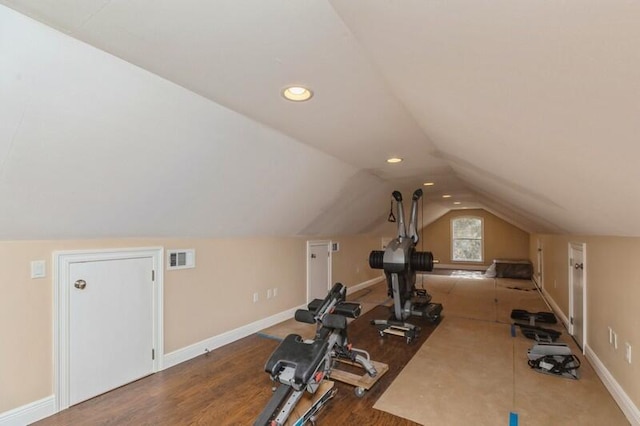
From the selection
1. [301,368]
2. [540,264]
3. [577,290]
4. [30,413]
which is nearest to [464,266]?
[540,264]

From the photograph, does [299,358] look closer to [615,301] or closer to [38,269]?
[38,269]

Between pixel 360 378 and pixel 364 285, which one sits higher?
pixel 360 378

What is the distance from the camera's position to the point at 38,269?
2.43 metres

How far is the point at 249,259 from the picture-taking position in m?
4.35

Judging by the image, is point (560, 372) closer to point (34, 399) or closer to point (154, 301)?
point (154, 301)

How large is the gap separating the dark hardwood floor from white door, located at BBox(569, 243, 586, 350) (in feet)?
7.18

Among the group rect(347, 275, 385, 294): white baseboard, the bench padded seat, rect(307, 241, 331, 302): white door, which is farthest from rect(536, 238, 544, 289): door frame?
the bench padded seat

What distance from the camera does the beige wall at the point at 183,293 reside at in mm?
2297

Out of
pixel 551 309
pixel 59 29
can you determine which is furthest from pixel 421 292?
pixel 59 29

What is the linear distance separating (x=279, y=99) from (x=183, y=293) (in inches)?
98.4

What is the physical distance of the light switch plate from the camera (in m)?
2.41

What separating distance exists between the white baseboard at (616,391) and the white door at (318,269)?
150 inches

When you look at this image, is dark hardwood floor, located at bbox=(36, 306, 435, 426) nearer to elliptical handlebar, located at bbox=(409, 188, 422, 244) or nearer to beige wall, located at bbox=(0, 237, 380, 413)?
beige wall, located at bbox=(0, 237, 380, 413)

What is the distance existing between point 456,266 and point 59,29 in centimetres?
1215
